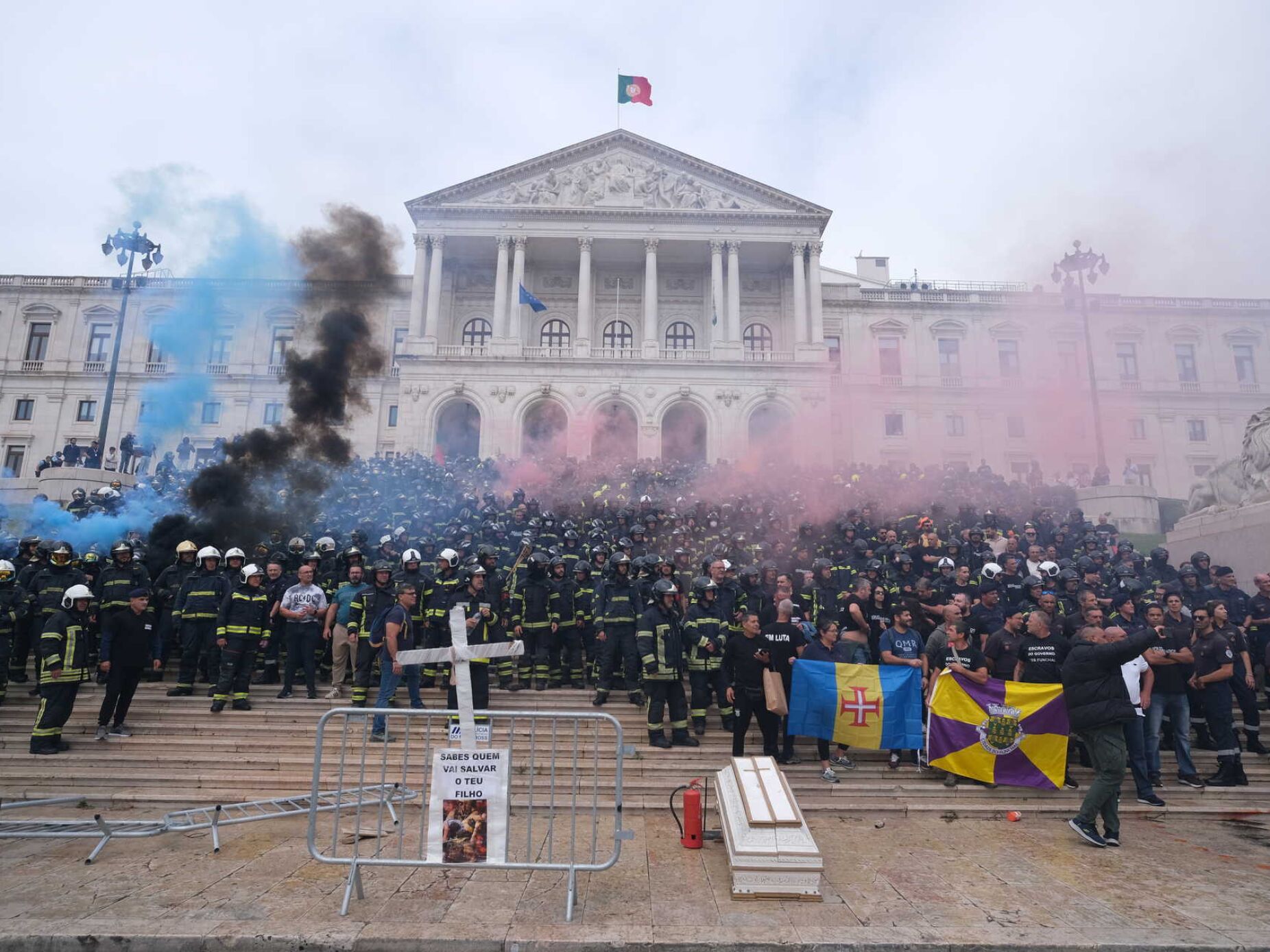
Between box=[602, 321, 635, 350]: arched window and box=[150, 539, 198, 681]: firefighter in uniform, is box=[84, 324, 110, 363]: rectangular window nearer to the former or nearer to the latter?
box=[602, 321, 635, 350]: arched window

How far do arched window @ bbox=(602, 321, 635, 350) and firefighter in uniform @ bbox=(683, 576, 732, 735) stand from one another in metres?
34.5

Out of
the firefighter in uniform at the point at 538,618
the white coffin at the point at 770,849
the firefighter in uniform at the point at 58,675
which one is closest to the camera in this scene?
the white coffin at the point at 770,849

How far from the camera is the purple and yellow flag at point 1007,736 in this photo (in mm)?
7355

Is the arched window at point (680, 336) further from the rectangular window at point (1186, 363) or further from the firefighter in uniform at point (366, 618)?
the firefighter in uniform at point (366, 618)

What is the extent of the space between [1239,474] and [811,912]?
14626 millimetres

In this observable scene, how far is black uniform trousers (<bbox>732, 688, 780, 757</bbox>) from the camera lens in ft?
24.6

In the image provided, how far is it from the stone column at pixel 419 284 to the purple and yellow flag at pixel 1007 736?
34258 millimetres

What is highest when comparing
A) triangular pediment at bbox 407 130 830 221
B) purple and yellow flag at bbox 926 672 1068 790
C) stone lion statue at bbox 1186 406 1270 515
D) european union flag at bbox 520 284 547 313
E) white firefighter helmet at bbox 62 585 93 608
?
triangular pediment at bbox 407 130 830 221

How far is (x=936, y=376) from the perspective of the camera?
45062mm

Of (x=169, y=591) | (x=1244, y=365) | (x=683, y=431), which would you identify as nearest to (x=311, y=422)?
(x=169, y=591)

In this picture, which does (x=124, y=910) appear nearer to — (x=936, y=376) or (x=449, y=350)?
(x=449, y=350)

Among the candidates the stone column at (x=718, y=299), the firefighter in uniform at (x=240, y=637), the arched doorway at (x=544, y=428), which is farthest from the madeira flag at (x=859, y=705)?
the stone column at (x=718, y=299)

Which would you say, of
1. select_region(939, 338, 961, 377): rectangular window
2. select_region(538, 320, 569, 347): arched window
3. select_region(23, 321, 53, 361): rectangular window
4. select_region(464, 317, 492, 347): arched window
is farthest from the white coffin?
select_region(23, 321, 53, 361): rectangular window

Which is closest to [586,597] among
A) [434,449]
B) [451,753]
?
[451,753]
